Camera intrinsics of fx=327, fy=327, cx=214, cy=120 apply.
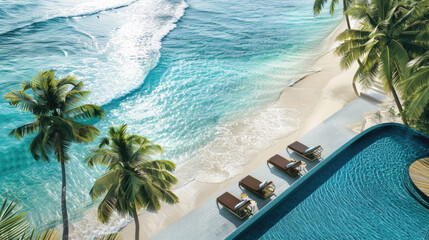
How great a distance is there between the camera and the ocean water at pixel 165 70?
18.0m

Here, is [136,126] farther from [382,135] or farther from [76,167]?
[382,135]

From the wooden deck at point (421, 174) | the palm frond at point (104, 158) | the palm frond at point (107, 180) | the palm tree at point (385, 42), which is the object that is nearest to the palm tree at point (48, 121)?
the palm frond at point (104, 158)

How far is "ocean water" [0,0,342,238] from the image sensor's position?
18.0 metres

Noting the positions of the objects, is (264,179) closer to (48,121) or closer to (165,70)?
(48,121)

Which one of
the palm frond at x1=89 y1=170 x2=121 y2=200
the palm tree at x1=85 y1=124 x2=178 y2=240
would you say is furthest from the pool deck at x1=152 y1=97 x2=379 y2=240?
the palm frond at x1=89 y1=170 x2=121 y2=200

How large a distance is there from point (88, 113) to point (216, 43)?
76.0ft

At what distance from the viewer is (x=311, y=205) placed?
13.4 meters

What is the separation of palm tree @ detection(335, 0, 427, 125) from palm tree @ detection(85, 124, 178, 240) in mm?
10658

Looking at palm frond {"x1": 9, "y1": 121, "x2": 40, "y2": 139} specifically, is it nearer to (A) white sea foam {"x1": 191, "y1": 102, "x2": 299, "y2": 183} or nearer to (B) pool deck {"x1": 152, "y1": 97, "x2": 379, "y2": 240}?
(B) pool deck {"x1": 152, "y1": 97, "x2": 379, "y2": 240}

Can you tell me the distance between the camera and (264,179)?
49.3 ft

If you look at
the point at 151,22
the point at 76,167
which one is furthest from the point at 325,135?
the point at 151,22

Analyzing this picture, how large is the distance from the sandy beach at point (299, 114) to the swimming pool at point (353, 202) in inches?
125

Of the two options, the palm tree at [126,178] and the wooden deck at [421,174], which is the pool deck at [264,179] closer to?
the palm tree at [126,178]

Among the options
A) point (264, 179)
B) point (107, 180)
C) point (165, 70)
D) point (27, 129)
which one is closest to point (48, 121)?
point (27, 129)
